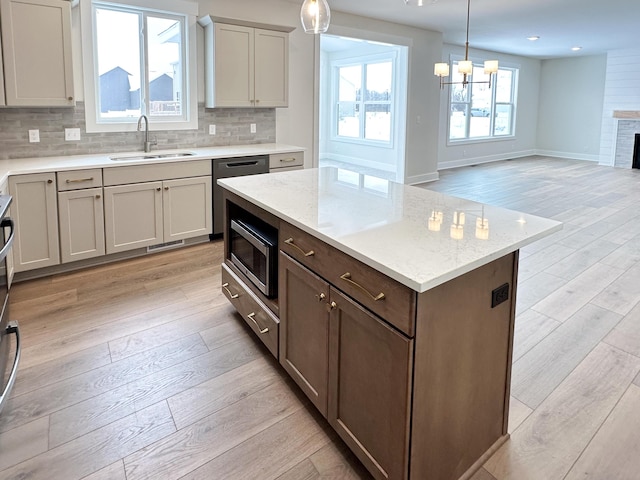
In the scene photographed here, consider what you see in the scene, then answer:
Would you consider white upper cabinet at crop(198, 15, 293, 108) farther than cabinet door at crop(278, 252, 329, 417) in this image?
Yes

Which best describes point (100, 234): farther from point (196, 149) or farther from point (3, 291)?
point (3, 291)

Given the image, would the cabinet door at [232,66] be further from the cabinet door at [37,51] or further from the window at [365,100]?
the window at [365,100]

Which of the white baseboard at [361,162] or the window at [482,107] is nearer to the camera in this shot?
the white baseboard at [361,162]

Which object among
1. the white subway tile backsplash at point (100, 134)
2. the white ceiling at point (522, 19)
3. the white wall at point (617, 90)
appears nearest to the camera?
the white subway tile backsplash at point (100, 134)

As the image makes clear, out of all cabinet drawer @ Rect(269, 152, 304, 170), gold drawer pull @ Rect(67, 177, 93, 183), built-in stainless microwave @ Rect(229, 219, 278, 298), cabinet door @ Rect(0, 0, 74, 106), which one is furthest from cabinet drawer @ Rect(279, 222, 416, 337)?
cabinet drawer @ Rect(269, 152, 304, 170)

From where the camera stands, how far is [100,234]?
381 cm

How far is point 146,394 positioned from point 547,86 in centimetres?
1257

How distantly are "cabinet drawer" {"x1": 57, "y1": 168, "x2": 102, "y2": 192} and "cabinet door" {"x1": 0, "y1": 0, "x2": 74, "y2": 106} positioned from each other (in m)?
0.58

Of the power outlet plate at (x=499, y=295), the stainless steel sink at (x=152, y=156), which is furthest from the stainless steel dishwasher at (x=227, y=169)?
the power outlet plate at (x=499, y=295)

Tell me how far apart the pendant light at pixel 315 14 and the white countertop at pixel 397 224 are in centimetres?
87

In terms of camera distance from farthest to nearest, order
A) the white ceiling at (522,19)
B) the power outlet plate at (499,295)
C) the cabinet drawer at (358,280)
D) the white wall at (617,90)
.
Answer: the white wall at (617,90) → the white ceiling at (522,19) → the power outlet plate at (499,295) → the cabinet drawer at (358,280)

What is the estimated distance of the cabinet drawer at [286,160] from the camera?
4828 mm

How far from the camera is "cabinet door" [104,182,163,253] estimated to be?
151 inches

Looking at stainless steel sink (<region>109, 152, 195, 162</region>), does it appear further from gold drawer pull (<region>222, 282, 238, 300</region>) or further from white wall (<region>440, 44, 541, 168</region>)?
white wall (<region>440, 44, 541, 168</region>)
